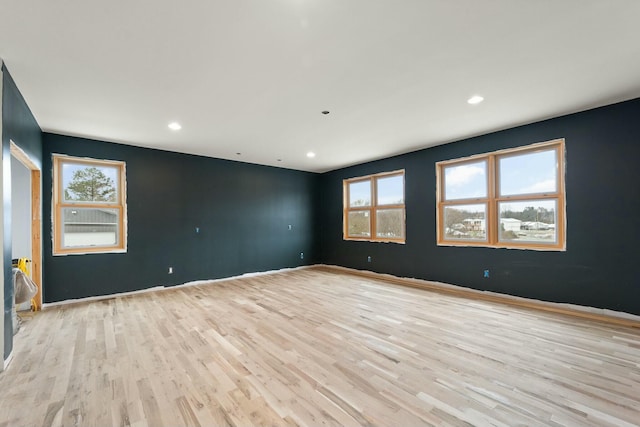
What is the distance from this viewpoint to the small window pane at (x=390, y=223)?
5934mm

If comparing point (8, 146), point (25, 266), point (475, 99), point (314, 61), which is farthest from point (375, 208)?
point (25, 266)

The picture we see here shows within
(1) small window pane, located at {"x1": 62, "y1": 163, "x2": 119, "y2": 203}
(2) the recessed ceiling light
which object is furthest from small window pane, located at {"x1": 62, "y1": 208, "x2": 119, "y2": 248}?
(2) the recessed ceiling light

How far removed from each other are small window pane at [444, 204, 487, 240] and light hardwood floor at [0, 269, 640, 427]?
131 centimetres

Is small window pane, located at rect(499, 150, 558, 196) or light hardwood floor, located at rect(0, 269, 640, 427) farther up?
small window pane, located at rect(499, 150, 558, 196)

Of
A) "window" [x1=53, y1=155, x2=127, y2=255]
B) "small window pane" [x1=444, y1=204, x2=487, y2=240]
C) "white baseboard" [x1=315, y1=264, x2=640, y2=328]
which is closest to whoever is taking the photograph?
"white baseboard" [x1=315, y1=264, x2=640, y2=328]

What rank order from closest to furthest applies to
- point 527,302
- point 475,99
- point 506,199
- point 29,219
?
1. point 475,99
2. point 29,219
3. point 527,302
4. point 506,199

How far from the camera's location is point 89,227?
4.61 meters

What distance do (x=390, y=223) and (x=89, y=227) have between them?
18.7 ft

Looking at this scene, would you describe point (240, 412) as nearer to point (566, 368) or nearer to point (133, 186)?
point (566, 368)

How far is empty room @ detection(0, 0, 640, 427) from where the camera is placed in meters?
1.87

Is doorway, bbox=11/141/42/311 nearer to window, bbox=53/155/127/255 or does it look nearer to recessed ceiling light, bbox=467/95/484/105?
window, bbox=53/155/127/255

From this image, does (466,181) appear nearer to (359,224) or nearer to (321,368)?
(359,224)

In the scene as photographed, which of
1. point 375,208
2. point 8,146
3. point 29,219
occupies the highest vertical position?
point 8,146

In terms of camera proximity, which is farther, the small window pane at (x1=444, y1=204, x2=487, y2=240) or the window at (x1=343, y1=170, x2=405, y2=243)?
the window at (x1=343, y1=170, x2=405, y2=243)
